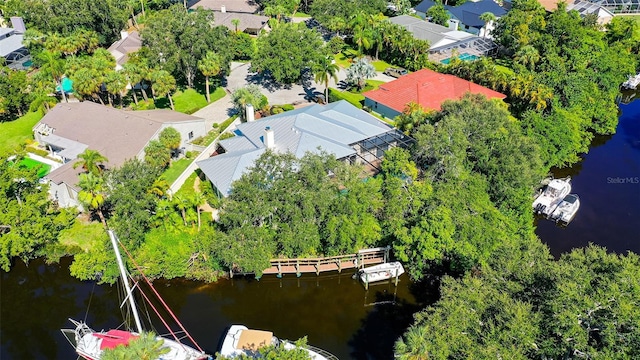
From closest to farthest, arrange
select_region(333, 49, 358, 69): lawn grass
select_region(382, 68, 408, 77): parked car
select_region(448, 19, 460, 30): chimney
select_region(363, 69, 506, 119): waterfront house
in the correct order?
select_region(363, 69, 506, 119): waterfront house < select_region(382, 68, 408, 77): parked car < select_region(333, 49, 358, 69): lawn grass < select_region(448, 19, 460, 30): chimney

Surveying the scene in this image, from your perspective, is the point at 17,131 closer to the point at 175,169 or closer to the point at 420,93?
the point at 175,169

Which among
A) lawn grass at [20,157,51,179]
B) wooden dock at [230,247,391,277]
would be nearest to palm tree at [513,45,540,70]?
wooden dock at [230,247,391,277]

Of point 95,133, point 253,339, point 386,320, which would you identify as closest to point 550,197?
point 386,320

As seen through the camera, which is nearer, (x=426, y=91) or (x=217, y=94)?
(x=426, y=91)

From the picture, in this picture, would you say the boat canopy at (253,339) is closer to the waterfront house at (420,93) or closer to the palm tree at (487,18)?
the waterfront house at (420,93)

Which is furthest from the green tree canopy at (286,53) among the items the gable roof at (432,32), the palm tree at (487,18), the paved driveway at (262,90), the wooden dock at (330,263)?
the palm tree at (487,18)

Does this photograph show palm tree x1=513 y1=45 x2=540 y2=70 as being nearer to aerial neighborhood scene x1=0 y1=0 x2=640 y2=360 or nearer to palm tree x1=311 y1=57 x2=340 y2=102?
aerial neighborhood scene x1=0 y1=0 x2=640 y2=360

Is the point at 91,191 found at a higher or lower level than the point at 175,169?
higher
